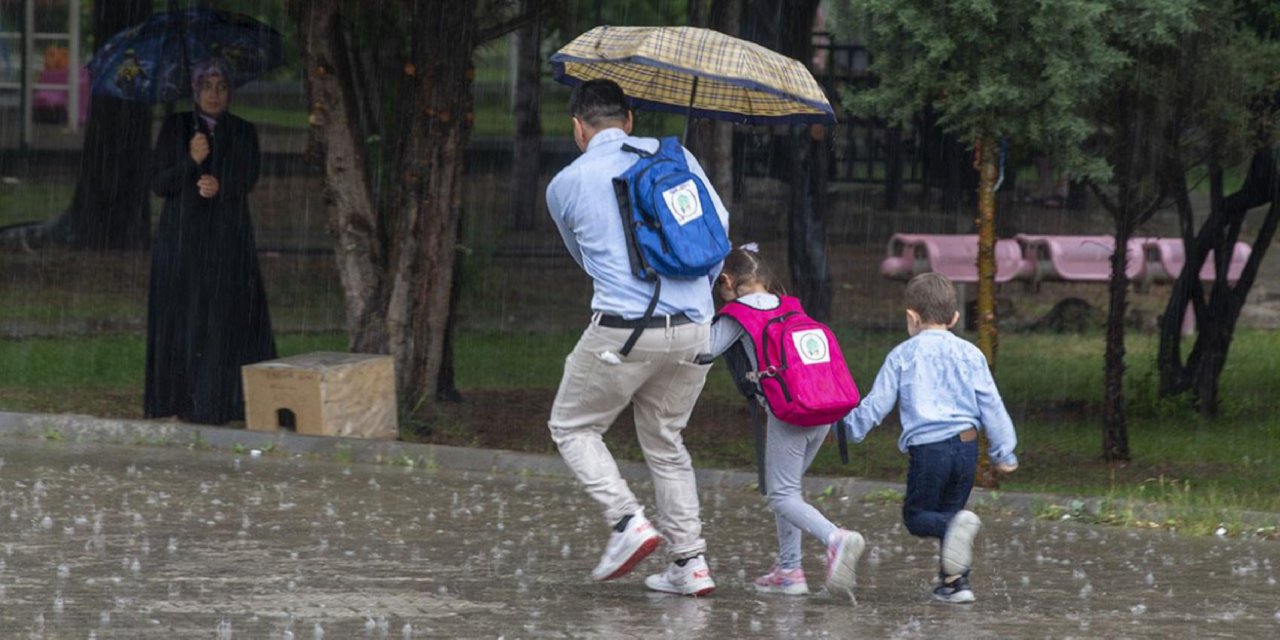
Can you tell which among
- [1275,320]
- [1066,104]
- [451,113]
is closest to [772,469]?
[1066,104]

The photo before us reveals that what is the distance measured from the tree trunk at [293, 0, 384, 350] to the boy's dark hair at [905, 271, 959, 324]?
18.8ft

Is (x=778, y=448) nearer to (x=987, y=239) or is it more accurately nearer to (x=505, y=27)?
(x=987, y=239)

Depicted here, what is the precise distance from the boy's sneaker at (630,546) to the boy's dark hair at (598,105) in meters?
1.40

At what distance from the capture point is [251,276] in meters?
12.0

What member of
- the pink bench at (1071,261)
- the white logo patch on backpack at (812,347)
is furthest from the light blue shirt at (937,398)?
the pink bench at (1071,261)

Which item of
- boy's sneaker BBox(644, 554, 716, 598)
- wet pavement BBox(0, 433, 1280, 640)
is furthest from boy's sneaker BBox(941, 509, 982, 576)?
boy's sneaker BBox(644, 554, 716, 598)

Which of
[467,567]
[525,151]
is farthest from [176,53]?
[525,151]

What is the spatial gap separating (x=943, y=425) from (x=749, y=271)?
0.90 metres

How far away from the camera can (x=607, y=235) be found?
22.4 ft

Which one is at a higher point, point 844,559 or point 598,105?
point 598,105

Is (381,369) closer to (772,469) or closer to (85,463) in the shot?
(85,463)

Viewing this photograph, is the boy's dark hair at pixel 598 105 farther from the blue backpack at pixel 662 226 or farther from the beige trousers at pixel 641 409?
the beige trousers at pixel 641 409

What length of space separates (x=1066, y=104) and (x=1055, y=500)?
1.96 m

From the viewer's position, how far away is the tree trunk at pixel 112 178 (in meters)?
22.6
